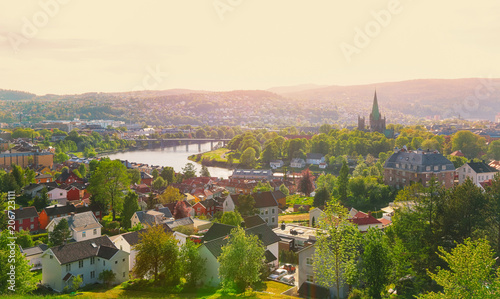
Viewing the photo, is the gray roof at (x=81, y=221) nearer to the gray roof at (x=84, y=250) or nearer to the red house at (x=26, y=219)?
the red house at (x=26, y=219)

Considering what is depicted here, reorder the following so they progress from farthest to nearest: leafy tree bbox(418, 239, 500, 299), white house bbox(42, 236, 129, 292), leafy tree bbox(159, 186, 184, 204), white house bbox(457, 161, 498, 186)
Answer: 1. white house bbox(457, 161, 498, 186)
2. leafy tree bbox(159, 186, 184, 204)
3. white house bbox(42, 236, 129, 292)
4. leafy tree bbox(418, 239, 500, 299)

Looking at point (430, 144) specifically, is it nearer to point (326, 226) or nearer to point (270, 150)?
point (270, 150)

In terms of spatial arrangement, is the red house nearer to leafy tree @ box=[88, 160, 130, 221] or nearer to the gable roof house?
leafy tree @ box=[88, 160, 130, 221]

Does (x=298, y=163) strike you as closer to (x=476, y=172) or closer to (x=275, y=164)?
(x=275, y=164)

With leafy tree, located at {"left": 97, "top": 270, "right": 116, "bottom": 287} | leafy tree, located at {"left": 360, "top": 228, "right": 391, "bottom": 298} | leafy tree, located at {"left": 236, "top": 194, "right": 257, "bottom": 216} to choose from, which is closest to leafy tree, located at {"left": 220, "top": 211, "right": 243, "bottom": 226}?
leafy tree, located at {"left": 236, "top": 194, "right": 257, "bottom": 216}

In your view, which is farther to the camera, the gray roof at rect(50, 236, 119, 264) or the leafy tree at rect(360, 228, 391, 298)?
the gray roof at rect(50, 236, 119, 264)

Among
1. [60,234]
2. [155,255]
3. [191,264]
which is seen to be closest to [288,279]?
→ [191,264]

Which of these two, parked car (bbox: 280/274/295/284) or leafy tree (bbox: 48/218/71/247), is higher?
Result: leafy tree (bbox: 48/218/71/247)
